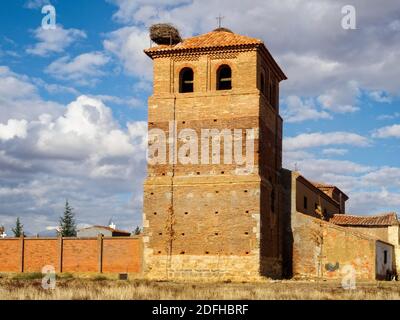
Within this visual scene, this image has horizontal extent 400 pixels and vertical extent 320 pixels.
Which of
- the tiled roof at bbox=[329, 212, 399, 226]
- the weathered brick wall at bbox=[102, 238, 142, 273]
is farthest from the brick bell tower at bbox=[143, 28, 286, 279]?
the tiled roof at bbox=[329, 212, 399, 226]

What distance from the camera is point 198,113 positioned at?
31484mm

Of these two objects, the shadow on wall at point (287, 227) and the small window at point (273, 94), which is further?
the small window at point (273, 94)

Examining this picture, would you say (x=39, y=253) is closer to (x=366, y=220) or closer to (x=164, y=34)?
(x=164, y=34)

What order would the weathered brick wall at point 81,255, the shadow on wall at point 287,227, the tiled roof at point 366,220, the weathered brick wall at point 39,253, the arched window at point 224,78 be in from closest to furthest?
the arched window at point 224,78 → the weathered brick wall at point 81,255 → the shadow on wall at point 287,227 → the weathered brick wall at point 39,253 → the tiled roof at point 366,220

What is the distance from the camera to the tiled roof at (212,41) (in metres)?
31.3

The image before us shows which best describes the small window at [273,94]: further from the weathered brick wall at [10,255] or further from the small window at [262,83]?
the weathered brick wall at [10,255]

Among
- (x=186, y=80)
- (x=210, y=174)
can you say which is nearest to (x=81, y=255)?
(x=210, y=174)

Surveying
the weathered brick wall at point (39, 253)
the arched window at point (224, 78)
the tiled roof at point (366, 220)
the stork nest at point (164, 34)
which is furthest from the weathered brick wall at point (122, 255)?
the tiled roof at point (366, 220)

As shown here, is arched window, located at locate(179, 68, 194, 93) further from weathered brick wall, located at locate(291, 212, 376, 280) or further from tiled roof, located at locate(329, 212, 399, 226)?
tiled roof, located at locate(329, 212, 399, 226)

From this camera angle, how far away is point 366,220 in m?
41.1

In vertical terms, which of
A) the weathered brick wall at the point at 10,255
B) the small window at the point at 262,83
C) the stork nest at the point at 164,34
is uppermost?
the stork nest at the point at 164,34

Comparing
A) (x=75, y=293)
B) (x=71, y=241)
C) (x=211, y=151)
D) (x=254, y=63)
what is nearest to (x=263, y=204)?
(x=211, y=151)

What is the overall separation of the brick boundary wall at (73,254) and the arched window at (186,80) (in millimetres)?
8042
